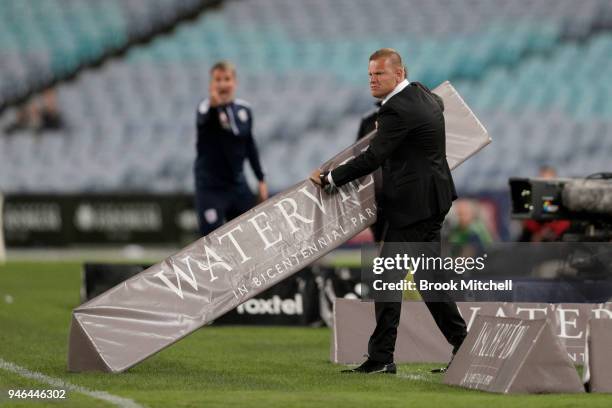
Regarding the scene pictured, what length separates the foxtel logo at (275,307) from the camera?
11.3 m

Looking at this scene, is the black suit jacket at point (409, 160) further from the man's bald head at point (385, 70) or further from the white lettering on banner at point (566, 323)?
the white lettering on banner at point (566, 323)

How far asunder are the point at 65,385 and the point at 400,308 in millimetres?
1940

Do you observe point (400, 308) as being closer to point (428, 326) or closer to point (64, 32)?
point (428, 326)

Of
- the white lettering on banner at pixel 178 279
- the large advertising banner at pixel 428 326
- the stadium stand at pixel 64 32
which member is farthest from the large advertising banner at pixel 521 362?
the stadium stand at pixel 64 32

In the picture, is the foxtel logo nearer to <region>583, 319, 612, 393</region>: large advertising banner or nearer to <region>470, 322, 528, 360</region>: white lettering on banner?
<region>470, 322, 528, 360</region>: white lettering on banner

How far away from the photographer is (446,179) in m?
7.29

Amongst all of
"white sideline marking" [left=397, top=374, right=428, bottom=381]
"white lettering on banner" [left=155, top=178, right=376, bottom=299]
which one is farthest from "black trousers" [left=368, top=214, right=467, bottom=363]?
"white lettering on banner" [left=155, top=178, right=376, bottom=299]

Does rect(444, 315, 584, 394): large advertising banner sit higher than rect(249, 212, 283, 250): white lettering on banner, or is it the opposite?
rect(249, 212, 283, 250): white lettering on banner

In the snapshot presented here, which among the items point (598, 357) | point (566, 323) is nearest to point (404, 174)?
point (598, 357)

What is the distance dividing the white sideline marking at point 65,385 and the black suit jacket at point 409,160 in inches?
77.8

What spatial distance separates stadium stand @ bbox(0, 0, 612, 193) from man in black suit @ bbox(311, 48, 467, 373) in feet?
54.8

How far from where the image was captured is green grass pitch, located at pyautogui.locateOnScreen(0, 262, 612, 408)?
5957mm

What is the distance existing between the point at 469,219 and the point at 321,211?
8.79 meters

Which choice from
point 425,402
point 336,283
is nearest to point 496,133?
point 336,283
